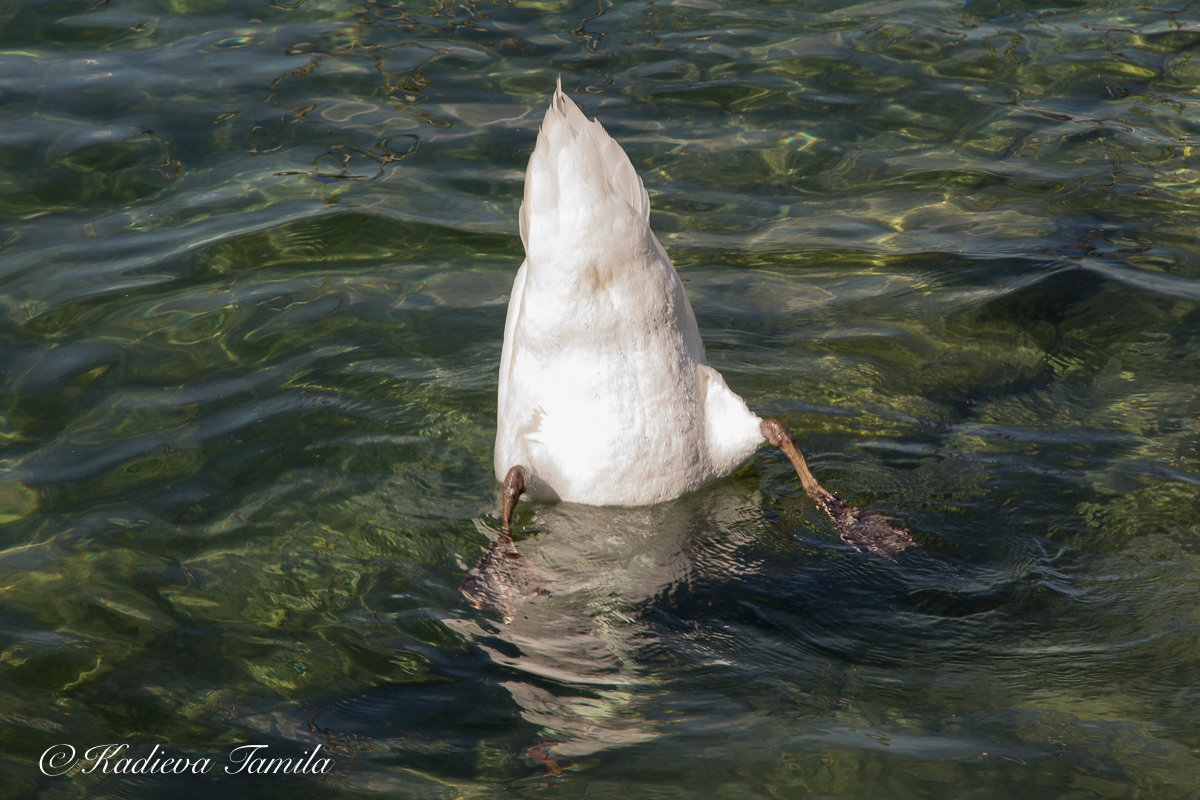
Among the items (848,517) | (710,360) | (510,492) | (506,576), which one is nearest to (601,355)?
(510,492)

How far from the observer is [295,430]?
5.23m

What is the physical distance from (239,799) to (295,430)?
86.0 inches

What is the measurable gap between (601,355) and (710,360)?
137 centimetres

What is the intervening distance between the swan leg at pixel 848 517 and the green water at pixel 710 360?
7 centimetres

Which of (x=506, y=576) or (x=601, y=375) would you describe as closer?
(x=506, y=576)

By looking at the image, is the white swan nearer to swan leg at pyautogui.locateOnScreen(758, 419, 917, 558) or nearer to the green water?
swan leg at pyautogui.locateOnScreen(758, 419, 917, 558)

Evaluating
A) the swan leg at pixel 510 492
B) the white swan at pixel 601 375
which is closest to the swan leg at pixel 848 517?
the white swan at pixel 601 375

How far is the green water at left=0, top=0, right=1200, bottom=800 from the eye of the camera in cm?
355

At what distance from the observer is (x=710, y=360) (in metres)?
5.79

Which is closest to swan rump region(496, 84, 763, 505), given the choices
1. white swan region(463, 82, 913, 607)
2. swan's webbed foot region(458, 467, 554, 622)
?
white swan region(463, 82, 913, 607)

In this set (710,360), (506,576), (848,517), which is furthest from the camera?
(710,360)

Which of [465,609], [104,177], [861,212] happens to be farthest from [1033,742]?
[104,177]

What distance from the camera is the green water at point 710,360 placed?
11.7 feet

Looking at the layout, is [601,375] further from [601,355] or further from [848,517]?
[848,517]
